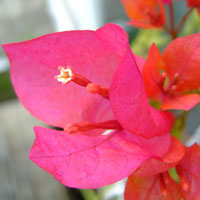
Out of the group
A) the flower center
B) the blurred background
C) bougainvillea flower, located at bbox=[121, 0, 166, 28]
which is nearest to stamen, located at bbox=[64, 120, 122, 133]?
the flower center

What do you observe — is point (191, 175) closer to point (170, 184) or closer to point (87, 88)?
point (170, 184)

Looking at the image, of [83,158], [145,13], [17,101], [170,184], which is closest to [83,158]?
[83,158]

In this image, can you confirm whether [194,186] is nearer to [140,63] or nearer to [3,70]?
[140,63]

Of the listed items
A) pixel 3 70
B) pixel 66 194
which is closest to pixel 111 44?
pixel 3 70

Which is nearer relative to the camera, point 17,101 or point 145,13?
point 145,13

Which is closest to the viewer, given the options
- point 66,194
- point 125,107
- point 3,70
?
point 125,107

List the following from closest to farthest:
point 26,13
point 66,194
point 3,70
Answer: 1. point 3,70
2. point 66,194
3. point 26,13

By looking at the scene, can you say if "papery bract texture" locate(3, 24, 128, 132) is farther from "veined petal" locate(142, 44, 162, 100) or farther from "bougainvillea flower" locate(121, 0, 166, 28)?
"bougainvillea flower" locate(121, 0, 166, 28)
